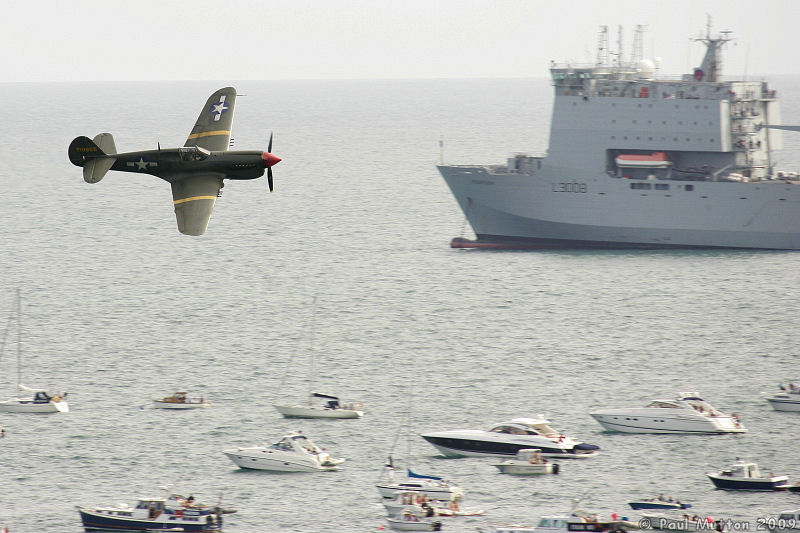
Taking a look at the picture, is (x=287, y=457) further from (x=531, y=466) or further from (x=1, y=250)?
(x=1, y=250)

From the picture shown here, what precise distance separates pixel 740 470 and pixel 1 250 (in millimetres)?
80103

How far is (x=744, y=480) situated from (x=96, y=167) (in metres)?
30.4

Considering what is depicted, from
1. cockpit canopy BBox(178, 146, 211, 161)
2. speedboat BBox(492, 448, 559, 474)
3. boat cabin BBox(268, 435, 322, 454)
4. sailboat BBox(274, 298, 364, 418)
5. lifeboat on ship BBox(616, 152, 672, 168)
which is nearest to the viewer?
cockpit canopy BBox(178, 146, 211, 161)

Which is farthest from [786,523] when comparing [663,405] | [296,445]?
[296,445]

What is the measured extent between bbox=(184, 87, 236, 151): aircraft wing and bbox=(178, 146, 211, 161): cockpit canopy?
2.74m

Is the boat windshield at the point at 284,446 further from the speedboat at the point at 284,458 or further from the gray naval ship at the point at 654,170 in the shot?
the gray naval ship at the point at 654,170

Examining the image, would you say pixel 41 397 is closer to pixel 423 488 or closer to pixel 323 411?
pixel 323 411

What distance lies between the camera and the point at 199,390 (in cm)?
5988

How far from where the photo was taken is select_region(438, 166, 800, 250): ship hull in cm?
8400

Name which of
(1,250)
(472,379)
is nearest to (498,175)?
(472,379)

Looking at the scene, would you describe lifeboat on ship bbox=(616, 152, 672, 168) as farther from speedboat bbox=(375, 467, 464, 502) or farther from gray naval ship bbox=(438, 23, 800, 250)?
speedboat bbox=(375, 467, 464, 502)

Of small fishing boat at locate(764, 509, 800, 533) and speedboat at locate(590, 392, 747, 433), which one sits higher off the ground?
speedboat at locate(590, 392, 747, 433)

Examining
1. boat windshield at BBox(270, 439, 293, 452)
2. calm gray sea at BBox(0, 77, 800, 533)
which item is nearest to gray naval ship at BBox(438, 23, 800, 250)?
calm gray sea at BBox(0, 77, 800, 533)

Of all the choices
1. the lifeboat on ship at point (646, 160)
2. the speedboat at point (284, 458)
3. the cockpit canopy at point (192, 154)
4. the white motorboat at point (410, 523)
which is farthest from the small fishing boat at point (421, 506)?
the lifeboat on ship at point (646, 160)
